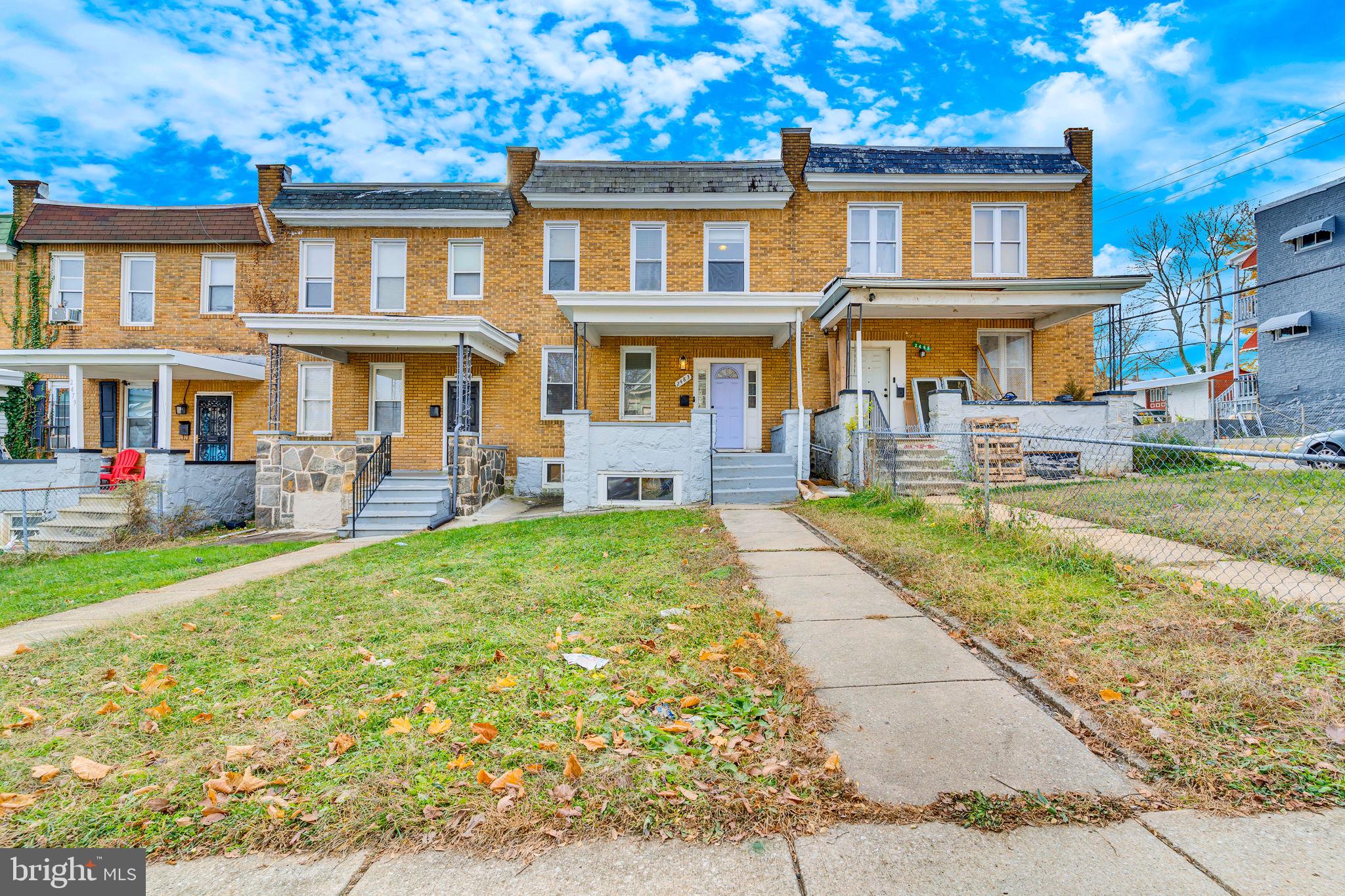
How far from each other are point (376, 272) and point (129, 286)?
6.31 meters

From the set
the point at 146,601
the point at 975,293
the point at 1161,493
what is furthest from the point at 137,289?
the point at 1161,493

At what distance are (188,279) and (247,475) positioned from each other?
582cm

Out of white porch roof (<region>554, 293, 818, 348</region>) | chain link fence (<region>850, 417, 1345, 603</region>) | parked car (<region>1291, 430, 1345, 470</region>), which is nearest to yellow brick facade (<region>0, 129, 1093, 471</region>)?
white porch roof (<region>554, 293, 818, 348</region>)

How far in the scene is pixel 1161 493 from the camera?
776 centimetres

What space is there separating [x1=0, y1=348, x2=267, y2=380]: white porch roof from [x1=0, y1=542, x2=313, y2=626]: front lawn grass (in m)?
4.31

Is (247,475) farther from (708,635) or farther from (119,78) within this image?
(708,635)

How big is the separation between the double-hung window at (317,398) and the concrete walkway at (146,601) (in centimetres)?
746

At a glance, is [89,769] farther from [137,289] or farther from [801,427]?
[137,289]

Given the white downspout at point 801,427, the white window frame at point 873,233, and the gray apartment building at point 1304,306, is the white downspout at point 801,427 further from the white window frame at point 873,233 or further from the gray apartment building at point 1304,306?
the gray apartment building at point 1304,306

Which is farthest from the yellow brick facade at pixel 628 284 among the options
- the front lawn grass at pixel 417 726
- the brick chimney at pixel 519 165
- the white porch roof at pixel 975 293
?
the front lawn grass at pixel 417 726

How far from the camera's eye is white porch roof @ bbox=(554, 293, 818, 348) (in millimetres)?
11867

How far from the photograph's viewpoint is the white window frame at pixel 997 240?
14.7 meters

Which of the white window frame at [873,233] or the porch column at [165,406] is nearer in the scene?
the porch column at [165,406]

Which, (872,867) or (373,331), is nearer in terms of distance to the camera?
(872,867)
